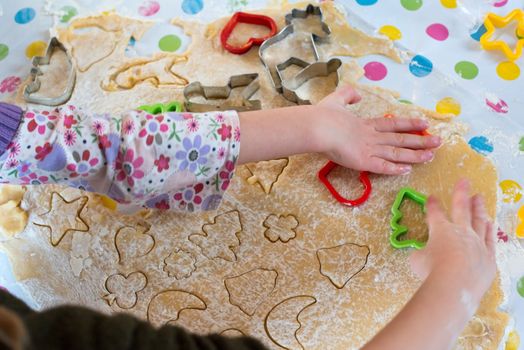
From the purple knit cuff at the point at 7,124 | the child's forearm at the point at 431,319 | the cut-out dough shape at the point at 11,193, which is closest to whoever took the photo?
the child's forearm at the point at 431,319

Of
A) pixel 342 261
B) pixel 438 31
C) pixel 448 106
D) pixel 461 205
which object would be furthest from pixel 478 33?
pixel 342 261

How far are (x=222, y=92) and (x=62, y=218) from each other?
351mm

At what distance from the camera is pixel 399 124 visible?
95cm

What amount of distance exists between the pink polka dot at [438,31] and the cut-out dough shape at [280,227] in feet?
1.47

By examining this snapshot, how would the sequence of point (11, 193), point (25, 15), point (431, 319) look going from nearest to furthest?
point (431, 319)
point (11, 193)
point (25, 15)

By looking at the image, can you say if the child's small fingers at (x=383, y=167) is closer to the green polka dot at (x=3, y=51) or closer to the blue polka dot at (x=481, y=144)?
the blue polka dot at (x=481, y=144)

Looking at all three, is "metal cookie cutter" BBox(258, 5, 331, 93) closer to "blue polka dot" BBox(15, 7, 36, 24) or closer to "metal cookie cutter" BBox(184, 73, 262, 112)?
"metal cookie cutter" BBox(184, 73, 262, 112)

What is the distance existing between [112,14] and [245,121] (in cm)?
49

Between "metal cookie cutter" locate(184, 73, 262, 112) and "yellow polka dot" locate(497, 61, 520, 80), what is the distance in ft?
1.42

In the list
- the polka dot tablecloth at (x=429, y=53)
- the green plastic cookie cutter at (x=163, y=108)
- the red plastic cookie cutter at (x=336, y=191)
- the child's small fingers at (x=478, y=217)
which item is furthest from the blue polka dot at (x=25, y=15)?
the child's small fingers at (x=478, y=217)

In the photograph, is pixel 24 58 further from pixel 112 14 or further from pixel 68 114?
pixel 68 114

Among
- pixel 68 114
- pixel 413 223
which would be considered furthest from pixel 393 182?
pixel 68 114

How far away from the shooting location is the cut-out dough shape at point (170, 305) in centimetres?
90

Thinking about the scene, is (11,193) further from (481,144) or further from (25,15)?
(481,144)
